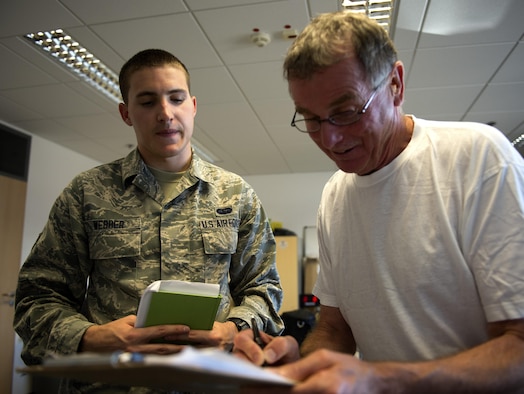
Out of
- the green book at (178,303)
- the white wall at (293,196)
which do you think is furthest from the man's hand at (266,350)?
the white wall at (293,196)

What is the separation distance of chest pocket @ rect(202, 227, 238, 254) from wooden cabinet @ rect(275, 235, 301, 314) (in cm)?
472

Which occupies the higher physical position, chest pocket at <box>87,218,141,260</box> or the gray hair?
the gray hair

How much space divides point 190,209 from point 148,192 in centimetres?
14

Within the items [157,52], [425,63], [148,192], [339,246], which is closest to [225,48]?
[425,63]

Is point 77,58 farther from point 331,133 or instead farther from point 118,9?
point 331,133

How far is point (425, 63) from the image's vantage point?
128 inches

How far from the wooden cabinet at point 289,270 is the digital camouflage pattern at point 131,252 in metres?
4.67

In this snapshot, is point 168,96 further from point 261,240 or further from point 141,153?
point 261,240

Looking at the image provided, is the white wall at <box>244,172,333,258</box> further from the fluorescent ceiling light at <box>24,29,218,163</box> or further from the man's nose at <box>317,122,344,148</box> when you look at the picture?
the man's nose at <box>317,122,344,148</box>

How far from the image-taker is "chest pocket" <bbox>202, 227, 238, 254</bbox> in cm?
123

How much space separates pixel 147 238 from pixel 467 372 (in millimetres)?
884

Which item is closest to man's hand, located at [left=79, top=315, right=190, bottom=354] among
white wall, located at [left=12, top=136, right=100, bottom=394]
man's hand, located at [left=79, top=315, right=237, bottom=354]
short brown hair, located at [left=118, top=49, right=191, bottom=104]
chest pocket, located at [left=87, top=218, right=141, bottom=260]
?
man's hand, located at [left=79, top=315, right=237, bottom=354]

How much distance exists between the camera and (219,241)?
1234mm

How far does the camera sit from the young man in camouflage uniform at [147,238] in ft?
3.78
